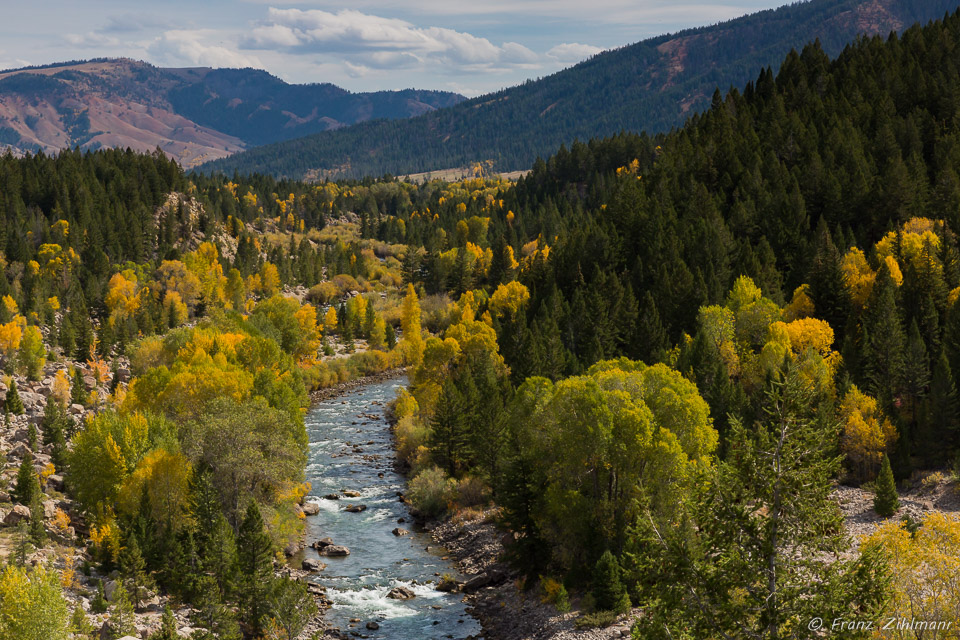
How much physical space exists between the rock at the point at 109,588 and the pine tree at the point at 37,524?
24.1 feet

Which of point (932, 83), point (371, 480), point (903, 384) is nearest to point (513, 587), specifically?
point (371, 480)

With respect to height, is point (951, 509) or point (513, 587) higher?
point (951, 509)

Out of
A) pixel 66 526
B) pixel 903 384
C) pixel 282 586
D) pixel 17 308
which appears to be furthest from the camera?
pixel 17 308

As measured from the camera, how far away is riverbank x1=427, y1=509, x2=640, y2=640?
54531mm

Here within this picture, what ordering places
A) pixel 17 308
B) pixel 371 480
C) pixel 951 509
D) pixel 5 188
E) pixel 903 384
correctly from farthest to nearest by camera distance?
pixel 5 188 → pixel 17 308 → pixel 371 480 → pixel 903 384 → pixel 951 509

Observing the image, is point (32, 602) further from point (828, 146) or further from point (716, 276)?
point (828, 146)

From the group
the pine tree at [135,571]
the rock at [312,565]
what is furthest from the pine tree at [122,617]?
the rock at [312,565]

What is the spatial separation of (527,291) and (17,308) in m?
90.9

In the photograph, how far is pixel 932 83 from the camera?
143 metres

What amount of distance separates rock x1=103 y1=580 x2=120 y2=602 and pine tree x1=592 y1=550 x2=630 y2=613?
34185 mm

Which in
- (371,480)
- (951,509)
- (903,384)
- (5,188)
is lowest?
(371,480)

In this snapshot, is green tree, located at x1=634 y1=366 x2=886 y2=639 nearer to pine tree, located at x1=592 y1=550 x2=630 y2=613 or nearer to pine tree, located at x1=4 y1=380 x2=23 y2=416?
pine tree, located at x1=592 y1=550 x2=630 y2=613

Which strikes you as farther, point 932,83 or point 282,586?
point 932,83

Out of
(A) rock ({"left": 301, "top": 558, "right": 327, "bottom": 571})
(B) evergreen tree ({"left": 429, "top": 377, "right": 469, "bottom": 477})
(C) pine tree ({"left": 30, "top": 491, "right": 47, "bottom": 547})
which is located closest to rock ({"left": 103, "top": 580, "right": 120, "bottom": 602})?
(C) pine tree ({"left": 30, "top": 491, "right": 47, "bottom": 547})
